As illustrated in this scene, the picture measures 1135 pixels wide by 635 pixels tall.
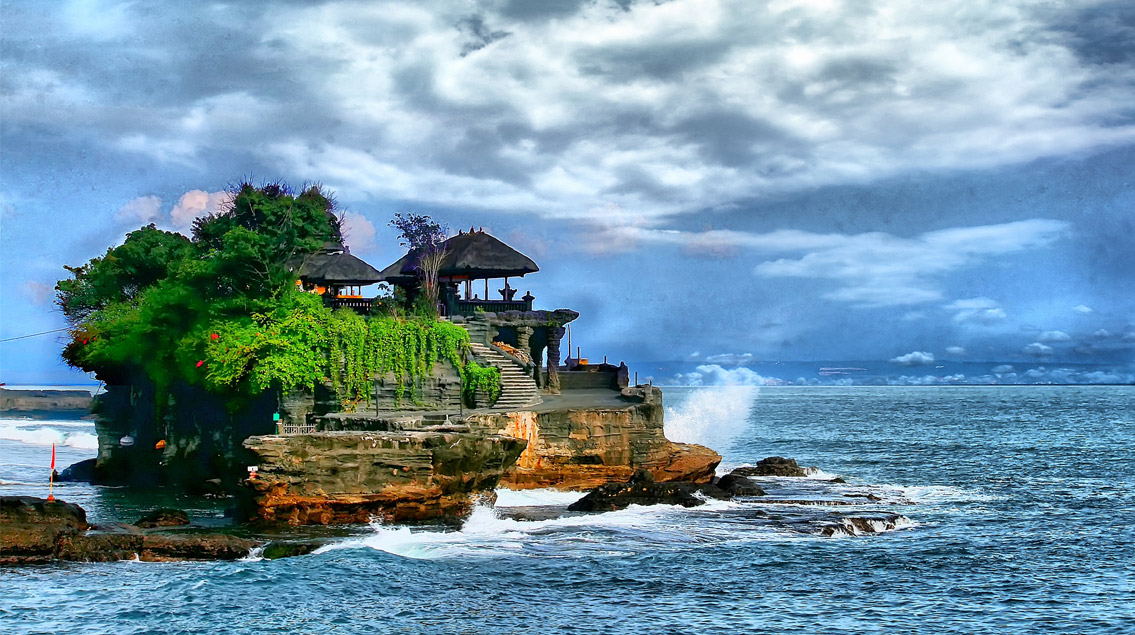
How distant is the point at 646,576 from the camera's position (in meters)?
23.1

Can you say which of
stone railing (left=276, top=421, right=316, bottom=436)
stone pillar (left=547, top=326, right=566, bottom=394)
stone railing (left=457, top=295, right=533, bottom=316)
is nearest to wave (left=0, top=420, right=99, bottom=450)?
stone railing (left=457, top=295, right=533, bottom=316)

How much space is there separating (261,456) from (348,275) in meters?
17.2

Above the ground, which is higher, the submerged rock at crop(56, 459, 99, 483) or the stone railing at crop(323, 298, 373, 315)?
the stone railing at crop(323, 298, 373, 315)

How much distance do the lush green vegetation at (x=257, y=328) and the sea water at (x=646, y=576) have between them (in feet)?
17.3

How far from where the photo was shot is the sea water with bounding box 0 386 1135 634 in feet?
63.8

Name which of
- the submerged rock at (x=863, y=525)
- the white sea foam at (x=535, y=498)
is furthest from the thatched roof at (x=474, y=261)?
the submerged rock at (x=863, y=525)

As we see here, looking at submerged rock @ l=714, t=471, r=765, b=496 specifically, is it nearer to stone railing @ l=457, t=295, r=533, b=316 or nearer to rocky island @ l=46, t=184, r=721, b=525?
rocky island @ l=46, t=184, r=721, b=525

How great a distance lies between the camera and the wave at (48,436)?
232ft

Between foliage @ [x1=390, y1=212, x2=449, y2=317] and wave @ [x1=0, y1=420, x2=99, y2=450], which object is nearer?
foliage @ [x1=390, y1=212, x2=449, y2=317]

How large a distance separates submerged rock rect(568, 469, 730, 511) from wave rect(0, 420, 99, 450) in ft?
157

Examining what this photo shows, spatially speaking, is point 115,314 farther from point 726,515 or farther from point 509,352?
point 726,515

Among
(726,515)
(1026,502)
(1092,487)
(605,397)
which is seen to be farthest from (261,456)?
(1092,487)

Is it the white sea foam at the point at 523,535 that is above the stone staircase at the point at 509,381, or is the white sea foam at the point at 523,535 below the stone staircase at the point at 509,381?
below

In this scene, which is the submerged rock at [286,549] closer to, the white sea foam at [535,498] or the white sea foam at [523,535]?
the white sea foam at [523,535]
